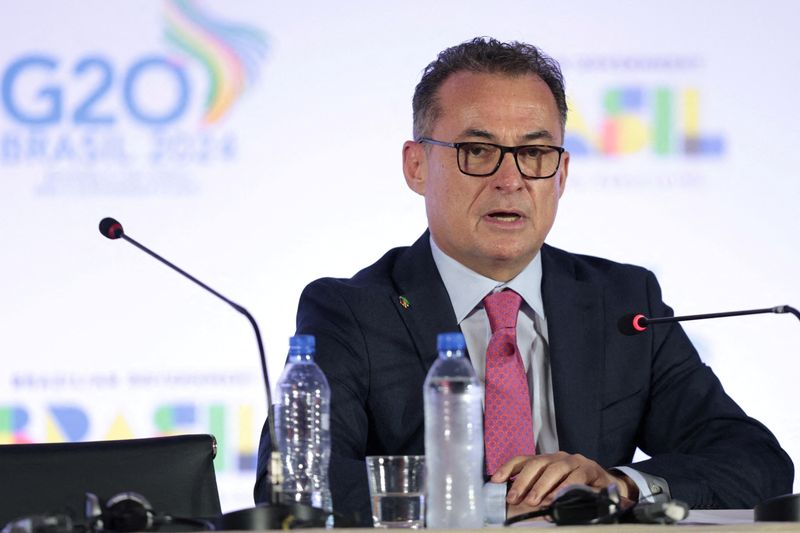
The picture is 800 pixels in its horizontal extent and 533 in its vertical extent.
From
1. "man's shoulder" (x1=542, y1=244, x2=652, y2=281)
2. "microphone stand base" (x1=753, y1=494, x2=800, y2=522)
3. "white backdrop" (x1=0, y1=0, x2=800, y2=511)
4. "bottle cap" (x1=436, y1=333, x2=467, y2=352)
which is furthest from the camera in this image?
"white backdrop" (x1=0, y1=0, x2=800, y2=511)

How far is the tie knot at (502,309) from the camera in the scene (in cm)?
290

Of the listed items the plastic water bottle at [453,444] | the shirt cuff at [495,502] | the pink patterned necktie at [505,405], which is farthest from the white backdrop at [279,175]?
the plastic water bottle at [453,444]

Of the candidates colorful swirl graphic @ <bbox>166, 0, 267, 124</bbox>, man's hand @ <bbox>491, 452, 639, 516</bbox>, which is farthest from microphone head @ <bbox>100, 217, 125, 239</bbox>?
colorful swirl graphic @ <bbox>166, 0, 267, 124</bbox>

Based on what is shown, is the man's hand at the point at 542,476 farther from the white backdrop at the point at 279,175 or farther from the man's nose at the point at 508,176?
the white backdrop at the point at 279,175

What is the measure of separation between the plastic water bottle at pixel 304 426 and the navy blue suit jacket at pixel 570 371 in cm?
8

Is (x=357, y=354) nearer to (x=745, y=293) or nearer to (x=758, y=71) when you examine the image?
(x=745, y=293)

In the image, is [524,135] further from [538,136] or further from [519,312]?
[519,312]

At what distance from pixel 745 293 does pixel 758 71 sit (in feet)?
2.66

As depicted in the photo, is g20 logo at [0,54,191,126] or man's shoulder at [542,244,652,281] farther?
g20 logo at [0,54,191,126]

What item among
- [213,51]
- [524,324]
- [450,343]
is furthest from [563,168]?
[213,51]

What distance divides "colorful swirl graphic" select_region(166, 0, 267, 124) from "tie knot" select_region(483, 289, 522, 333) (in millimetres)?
1713

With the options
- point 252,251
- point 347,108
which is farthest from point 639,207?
point 252,251

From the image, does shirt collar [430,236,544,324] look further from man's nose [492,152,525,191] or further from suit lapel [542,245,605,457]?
man's nose [492,152,525,191]

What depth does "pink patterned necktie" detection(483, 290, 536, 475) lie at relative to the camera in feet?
8.96
